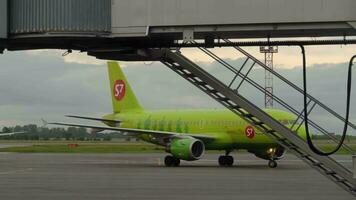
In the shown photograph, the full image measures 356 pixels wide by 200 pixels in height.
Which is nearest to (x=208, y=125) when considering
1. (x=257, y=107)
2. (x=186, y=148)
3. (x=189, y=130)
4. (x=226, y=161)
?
(x=189, y=130)

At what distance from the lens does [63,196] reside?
18422 mm

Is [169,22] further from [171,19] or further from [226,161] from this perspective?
[226,161]

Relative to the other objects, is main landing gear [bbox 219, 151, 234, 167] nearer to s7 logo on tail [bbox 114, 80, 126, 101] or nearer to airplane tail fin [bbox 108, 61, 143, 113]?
airplane tail fin [bbox 108, 61, 143, 113]

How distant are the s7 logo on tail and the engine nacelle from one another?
10.2 m

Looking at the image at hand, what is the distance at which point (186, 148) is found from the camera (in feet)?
113

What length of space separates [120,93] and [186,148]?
39.1 feet

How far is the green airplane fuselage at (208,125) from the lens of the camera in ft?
119

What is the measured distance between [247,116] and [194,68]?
1.54m

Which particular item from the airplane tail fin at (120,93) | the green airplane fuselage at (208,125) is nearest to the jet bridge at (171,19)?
the green airplane fuselage at (208,125)

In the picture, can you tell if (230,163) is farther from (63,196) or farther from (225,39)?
(225,39)

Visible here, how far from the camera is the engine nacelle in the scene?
113ft

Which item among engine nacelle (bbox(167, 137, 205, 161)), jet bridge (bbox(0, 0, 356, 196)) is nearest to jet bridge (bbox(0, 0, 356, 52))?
jet bridge (bbox(0, 0, 356, 196))

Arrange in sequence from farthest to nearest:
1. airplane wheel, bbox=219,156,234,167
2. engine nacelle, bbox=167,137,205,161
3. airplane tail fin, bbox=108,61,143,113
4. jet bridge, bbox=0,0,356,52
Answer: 1. airplane tail fin, bbox=108,61,143,113
2. airplane wheel, bbox=219,156,234,167
3. engine nacelle, bbox=167,137,205,161
4. jet bridge, bbox=0,0,356,52

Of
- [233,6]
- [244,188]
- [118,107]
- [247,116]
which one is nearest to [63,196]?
[244,188]
